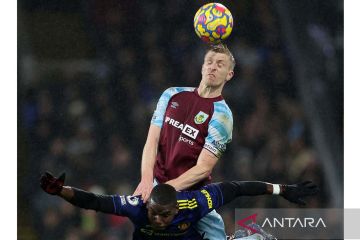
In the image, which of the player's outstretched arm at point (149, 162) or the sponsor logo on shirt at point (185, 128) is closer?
the player's outstretched arm at point (149, 162)

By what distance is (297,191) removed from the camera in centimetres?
752

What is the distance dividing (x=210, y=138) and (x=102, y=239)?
2.36m

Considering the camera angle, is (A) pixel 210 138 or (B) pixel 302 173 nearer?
(A) pixel 210 138

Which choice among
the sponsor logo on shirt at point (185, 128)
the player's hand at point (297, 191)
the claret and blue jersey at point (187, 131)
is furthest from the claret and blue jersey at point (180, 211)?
the player's hand at point (297, 191)

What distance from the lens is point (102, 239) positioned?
890 cm

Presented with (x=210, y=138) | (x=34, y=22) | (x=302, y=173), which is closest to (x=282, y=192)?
(x=210, y=138)

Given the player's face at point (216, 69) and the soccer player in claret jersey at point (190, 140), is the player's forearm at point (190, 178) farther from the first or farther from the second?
the player's face at point (216, 69)

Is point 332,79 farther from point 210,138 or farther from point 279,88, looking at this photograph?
point 210,138

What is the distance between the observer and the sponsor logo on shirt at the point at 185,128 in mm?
7371

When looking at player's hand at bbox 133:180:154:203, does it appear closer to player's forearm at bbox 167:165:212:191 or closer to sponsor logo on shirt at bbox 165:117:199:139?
player's forearm at bbox 167:165:212:191

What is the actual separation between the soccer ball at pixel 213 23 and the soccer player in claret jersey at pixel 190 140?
0.55 meters

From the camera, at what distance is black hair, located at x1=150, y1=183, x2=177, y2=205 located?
249 inches

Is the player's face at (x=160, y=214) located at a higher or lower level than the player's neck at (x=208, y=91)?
lower

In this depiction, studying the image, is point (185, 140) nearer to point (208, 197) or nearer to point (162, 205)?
point (208, 197)
